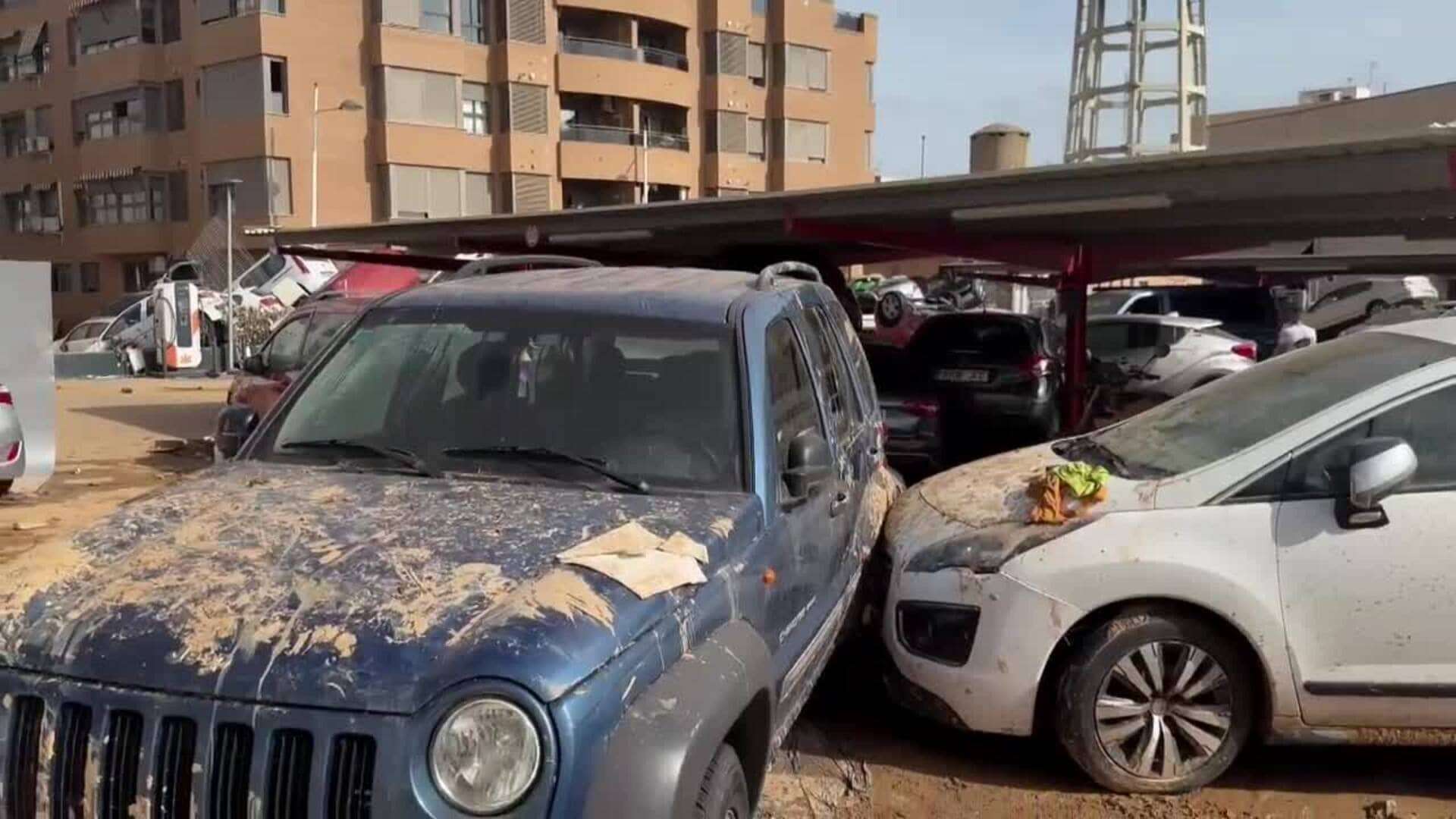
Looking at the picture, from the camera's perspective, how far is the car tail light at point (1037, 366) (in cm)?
1205

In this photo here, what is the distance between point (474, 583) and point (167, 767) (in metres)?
0.74

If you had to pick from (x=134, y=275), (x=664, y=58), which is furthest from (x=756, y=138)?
(x=134, y=275)

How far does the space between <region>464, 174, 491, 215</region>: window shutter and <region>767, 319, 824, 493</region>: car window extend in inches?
1573

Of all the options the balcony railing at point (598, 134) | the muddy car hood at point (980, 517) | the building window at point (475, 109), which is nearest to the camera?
the muddy car hood at point (980, 517)

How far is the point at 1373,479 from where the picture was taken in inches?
164

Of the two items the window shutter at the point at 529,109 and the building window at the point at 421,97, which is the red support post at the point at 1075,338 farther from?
the window shutter at the point at 529,109

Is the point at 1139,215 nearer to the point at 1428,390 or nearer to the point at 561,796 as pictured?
the point at 1428,390

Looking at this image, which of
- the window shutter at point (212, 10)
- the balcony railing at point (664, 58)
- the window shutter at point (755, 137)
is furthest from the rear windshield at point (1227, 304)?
the window shutter at point (755, 137)

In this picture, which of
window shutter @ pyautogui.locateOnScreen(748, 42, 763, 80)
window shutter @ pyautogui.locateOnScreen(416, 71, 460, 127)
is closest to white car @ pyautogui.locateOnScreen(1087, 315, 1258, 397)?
window shutter @ pyautogui.locateOnScreen(416, 71, 460, 127)

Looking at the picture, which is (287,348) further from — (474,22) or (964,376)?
(474,22)

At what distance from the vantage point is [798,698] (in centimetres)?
402

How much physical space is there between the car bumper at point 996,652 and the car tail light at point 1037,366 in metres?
7.77

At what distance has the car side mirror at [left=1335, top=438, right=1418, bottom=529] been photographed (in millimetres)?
4156

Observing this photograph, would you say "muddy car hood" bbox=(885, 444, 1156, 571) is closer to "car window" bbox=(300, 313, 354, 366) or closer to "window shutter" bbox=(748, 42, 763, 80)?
"car window" bbox=(300, 313, 354, 366)
